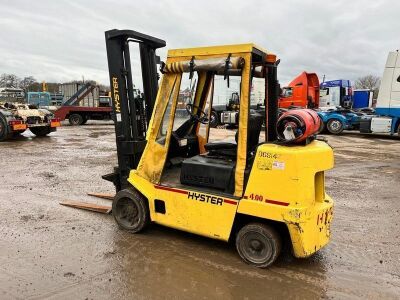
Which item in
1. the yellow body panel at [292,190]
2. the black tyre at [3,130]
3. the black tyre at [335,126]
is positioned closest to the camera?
the yellow body panel at [292,190]

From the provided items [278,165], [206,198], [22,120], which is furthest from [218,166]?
[22,120]

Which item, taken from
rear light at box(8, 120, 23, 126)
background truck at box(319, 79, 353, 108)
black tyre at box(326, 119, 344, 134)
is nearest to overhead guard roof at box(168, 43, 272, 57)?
rear light at box(8, 120, 23, 126)

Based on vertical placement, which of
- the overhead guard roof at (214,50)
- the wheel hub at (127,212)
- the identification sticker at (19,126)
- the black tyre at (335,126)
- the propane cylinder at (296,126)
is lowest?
the black tyre at (335,126)

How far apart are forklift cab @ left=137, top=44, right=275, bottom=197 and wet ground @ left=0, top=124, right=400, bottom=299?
2.48 ft

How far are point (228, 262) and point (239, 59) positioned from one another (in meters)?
2.06

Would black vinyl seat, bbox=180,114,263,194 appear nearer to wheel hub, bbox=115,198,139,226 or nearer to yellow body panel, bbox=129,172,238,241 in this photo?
yellow body panel, bbox=129,172,238,241

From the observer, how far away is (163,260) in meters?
4.05

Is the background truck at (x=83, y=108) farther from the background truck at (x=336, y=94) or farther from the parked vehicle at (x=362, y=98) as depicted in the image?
the parked vehicle at (x=362, y=98)

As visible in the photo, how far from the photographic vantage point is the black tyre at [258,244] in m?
3.82

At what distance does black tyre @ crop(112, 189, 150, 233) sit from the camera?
4.65 metres

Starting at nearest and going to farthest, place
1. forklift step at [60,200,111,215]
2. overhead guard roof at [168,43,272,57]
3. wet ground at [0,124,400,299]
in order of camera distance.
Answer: wet ground at [0,124,400,299] < overhead guard roof at [168,43,272,57] < forklift step at [60,200,111,215]

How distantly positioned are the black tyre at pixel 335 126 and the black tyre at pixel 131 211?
15.9 metres

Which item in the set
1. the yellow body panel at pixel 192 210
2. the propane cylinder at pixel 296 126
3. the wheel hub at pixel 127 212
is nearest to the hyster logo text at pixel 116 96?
the yellow body panel at pixel 192 210

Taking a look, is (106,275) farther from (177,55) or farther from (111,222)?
(177,55)
